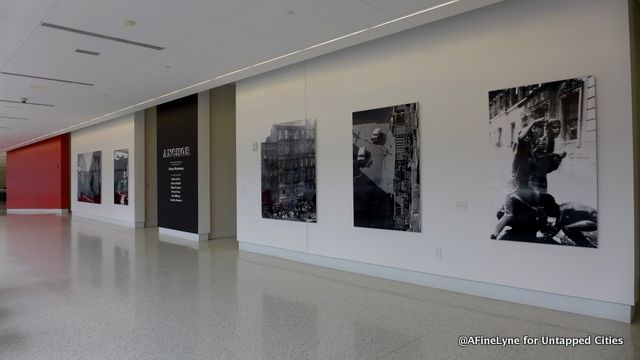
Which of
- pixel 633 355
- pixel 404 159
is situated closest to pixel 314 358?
pixel 633 355

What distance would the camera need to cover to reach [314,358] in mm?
3709

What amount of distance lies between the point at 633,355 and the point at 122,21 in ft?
21.4

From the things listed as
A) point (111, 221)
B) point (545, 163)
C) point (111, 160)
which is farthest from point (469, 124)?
point (111, 221)

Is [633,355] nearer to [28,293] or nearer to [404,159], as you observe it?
[404,159]

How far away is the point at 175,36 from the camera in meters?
5.84

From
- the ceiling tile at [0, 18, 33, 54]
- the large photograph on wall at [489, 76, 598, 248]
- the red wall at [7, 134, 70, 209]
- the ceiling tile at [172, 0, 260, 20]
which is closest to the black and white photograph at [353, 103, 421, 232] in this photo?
the large photograph on wall at [489, 76, 598, 248]

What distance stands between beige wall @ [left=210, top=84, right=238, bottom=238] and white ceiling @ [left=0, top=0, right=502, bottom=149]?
6.68ft

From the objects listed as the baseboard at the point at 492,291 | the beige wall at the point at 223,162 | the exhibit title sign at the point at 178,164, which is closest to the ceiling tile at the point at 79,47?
the exhibit title sign at the point at 178,164

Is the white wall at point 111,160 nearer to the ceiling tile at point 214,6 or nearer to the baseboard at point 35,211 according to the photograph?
the baseboard at point 35,211

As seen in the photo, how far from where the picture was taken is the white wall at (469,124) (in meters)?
4.54

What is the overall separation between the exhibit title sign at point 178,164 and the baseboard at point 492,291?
4.53 meters

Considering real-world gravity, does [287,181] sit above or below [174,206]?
above

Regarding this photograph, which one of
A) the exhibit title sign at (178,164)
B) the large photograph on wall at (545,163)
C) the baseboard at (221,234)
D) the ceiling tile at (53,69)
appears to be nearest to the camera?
the large photograph on wall at (545,163)

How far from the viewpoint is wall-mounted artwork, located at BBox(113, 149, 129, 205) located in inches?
570
